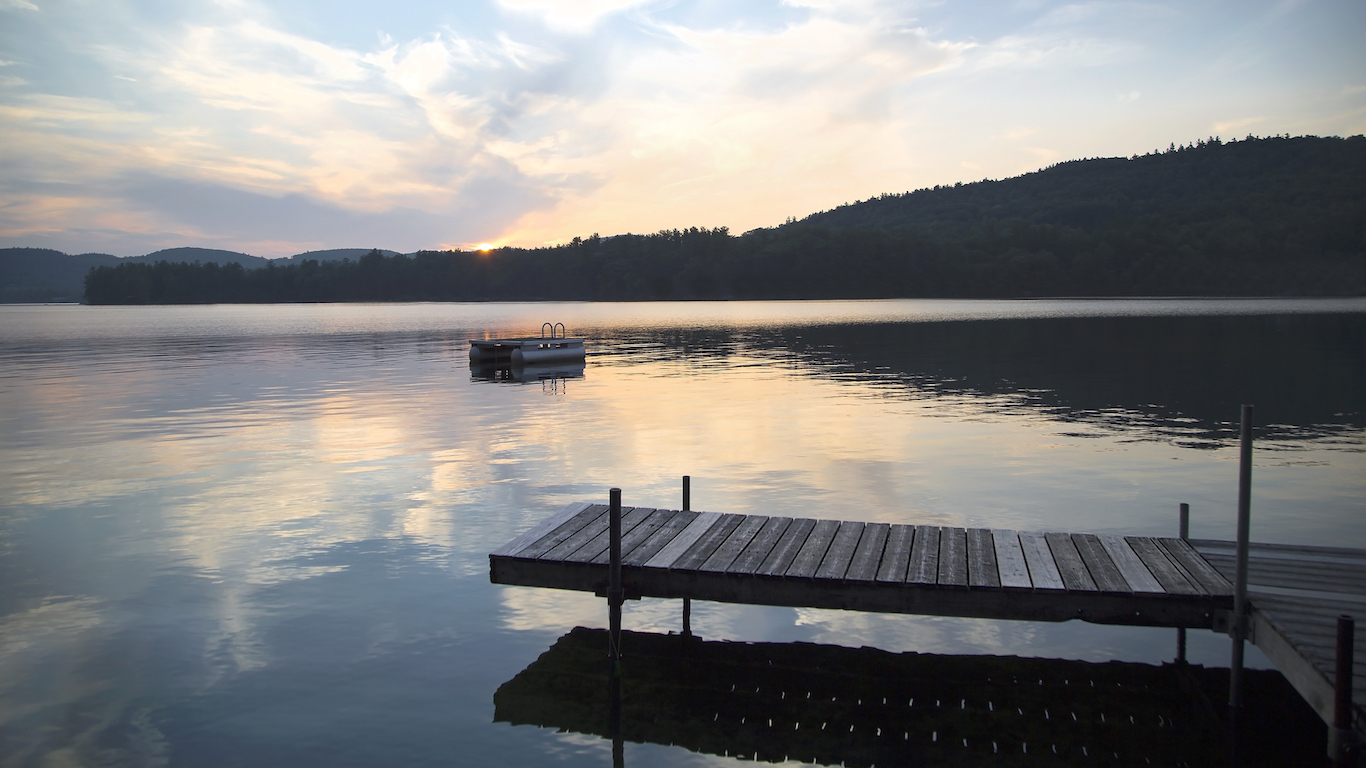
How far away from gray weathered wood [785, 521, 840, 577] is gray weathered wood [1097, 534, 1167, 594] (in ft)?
8.14

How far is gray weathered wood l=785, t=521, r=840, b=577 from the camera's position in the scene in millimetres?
7391

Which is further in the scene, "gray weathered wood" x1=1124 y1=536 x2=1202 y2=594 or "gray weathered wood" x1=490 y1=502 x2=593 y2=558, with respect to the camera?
"gray weathered wood" x1=490 y1=502 x2=593 y2=558

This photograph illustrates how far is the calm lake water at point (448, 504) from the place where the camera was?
6.86 metres

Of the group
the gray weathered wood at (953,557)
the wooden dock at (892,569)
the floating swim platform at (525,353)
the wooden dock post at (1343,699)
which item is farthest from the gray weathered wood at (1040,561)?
the floating swim platform at (525,353)

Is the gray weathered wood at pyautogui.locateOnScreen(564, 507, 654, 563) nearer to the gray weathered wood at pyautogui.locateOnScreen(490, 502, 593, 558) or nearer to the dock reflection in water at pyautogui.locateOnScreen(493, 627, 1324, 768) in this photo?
the gray weathered wood at pyautogui.locateOnScreen(490, 502, 593, 558)

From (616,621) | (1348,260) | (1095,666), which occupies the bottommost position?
(1095,666)

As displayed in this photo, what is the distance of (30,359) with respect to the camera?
44.5 metres

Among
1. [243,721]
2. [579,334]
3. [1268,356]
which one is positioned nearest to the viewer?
[243,721]

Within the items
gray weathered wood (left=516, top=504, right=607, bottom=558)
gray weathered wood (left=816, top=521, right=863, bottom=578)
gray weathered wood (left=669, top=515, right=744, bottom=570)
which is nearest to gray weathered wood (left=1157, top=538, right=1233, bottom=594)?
gray weathered wood (left=816, top=521, right=863, bottom=578)

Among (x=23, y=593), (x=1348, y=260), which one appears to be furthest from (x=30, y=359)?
(x=1348, y=260)

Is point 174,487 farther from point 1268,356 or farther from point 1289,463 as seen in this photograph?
point 1268,356

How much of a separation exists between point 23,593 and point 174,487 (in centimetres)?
521

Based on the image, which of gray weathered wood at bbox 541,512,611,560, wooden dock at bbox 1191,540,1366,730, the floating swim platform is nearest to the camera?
wooden dock at bbox 1191,540,1366,730

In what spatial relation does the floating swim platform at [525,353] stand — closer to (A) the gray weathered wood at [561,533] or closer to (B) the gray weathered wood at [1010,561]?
(A) the gray weathered wood at [561,533]
